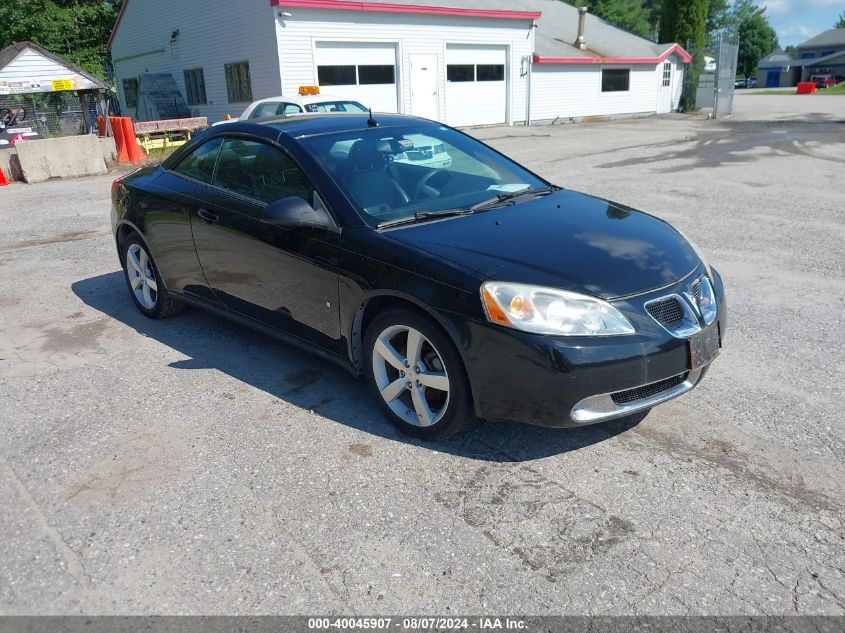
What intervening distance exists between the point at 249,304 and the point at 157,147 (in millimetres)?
15453

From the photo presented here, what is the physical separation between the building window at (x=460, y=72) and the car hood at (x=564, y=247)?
795 inches

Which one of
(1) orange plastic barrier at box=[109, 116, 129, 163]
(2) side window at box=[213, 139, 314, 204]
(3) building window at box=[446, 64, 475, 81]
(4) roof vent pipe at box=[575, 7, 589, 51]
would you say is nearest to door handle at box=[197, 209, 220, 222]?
(2) side window at box=[213, 139, 314, 204]

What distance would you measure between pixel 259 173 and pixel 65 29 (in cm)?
4022

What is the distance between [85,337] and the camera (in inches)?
211

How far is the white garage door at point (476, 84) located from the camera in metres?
Result: 23.2

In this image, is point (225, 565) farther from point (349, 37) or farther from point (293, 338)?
point (349, 37)

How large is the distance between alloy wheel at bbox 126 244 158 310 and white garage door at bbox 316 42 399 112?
1523 cm

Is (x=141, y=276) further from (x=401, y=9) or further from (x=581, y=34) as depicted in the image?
(x=581, y=34)

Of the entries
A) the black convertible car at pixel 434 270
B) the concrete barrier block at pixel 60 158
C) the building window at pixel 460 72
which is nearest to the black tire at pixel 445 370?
the black convertible car at pixel 434 270

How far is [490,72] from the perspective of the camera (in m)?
24.4

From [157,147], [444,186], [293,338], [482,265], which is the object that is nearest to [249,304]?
[293,338]

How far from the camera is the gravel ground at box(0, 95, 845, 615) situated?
261 cm

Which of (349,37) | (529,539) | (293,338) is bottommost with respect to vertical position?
(529,539)

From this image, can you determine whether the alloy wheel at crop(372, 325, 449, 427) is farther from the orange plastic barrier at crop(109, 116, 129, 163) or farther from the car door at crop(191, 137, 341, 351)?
the orange plastic barrier at crop(109, 116, 129, 163)
